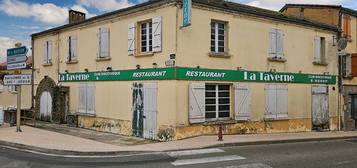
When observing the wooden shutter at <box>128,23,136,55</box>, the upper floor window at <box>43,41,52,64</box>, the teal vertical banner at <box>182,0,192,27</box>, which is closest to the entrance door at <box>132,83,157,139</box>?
the wooden shutter at <box>128,23,136,55</box>

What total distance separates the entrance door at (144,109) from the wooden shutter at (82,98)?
378cm

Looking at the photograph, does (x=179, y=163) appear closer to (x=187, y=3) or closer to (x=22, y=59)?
(x=187, y=3)

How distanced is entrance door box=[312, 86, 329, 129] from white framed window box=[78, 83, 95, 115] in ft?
35.3

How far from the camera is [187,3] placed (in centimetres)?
1155

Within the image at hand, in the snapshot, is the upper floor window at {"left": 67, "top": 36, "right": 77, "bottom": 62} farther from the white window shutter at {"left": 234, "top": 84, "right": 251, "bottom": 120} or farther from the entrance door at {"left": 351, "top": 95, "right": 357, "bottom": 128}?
the entrance door at {"left": 351, "top": 95, "right": 357, "bottom": 128}

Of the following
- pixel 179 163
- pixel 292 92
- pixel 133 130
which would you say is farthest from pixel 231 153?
pixel 292 92

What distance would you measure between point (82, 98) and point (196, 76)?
6.78 metres

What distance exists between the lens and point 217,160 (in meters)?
8.84

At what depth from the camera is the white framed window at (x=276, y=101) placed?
14.7m

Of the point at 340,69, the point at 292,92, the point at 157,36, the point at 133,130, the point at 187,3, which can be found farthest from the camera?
the point at 340,69

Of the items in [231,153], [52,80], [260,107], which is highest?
[52,80]

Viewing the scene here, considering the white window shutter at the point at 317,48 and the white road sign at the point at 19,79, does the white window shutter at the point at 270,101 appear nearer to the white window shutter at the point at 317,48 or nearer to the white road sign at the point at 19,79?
the white window shutter at the point at 317,48

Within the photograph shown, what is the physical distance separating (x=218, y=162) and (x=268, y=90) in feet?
23.2

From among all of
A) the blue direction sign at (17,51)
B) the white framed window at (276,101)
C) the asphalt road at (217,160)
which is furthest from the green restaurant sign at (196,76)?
the blue direction sign at (17,51)
